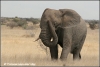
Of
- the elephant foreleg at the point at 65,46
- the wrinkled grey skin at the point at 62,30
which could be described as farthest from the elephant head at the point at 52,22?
the elephant foreleg at the point at 65,46

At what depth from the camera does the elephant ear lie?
12.7 meters

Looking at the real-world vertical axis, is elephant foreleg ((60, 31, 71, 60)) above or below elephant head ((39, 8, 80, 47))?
below

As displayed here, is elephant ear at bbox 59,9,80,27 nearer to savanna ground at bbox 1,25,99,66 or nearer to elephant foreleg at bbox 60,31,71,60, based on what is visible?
elephant foreleg at bbox 60,31,71,60

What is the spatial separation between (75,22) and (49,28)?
62.2 inches

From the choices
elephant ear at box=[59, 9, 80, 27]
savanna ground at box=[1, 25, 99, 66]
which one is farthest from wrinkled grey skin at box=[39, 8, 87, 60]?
savanna ground at box=[1, 25, 99, 66]

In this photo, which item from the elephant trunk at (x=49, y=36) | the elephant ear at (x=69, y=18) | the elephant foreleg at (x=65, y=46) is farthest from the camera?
the elephant ear at (x=69, y=18)

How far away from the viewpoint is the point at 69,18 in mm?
13000

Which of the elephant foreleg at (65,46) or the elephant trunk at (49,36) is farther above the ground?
the elephant trunk at (49,36)

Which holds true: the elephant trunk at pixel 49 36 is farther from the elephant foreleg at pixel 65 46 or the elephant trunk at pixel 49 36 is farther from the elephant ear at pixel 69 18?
the elephant ear at pixel 69 18

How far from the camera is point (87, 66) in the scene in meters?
11.4

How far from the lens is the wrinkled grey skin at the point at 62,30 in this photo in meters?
12.0

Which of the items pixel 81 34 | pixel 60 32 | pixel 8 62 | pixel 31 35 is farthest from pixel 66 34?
pixel 31 35

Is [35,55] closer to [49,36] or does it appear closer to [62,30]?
[62,30]

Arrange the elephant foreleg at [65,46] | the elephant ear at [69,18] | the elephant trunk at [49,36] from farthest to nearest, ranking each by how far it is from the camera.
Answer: the elephant ear at [69,18], the elephant foreleg at [65,46], the elephant trunk at [49,36]
